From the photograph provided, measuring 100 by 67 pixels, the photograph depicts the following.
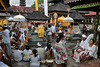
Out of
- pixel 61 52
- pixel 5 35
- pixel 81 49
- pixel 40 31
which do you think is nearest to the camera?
pixel 61 52

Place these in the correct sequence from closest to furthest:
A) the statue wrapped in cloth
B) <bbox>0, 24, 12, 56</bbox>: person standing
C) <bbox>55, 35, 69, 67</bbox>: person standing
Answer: <bbox>55, 35, 69, 67</bbox>: person standing < <bbox>0, 24, 12, 56</bbox>: person standing < the statue wrapped in cloth

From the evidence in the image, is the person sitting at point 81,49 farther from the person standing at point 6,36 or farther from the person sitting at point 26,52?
the person standing at point 6,36

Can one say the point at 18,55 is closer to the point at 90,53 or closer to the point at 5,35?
the point at 5,35

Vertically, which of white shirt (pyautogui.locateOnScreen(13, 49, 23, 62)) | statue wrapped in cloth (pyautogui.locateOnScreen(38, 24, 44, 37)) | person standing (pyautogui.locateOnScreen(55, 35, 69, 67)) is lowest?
white shirt (pyautogui.locateOnScreen(13, 49, 23, 62))

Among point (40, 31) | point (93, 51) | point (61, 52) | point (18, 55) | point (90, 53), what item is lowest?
point (18, 55)

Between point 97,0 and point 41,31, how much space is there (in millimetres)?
6242

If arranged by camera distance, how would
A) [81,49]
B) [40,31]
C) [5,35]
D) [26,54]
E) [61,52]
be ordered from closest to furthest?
[61,52], [5,35], [26,54], [81,49], [40,31]

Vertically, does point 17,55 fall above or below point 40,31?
below

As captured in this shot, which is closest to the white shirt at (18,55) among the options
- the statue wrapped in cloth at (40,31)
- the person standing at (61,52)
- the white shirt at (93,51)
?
the person standing at (61,52)

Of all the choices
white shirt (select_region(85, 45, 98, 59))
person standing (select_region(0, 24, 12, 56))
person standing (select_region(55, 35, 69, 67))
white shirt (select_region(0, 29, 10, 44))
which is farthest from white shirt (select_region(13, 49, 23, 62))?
white shirt (select_region(85, 45, 98, 59))

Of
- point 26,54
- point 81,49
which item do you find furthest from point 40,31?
point 81,49

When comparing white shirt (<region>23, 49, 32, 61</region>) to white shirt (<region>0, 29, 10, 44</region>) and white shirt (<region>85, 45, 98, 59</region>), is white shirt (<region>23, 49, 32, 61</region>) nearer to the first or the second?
white shirt (<region>0, 29, 10, 44</region>)

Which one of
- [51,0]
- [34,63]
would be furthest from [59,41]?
[51,0]

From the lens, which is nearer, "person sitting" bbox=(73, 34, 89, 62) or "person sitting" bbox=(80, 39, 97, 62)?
"person sitting" bbox=(80, 39, 97, 62)
